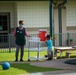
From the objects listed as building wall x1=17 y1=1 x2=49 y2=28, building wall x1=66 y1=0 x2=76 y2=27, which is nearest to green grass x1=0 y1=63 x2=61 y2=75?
building wall x1=17 y1=1 x2=49 y2=28

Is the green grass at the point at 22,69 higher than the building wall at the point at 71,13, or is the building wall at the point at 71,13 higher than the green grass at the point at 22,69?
the building wall at the point at 71,13

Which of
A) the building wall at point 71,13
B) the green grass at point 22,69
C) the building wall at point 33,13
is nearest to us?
the green grass at point 22,69

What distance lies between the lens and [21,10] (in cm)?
2653

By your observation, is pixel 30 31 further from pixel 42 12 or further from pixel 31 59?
pixel 31 59

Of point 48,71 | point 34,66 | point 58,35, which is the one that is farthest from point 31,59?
point 58,35

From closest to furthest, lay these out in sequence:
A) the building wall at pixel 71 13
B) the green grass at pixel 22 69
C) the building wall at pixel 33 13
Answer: the green grass at pixel 22 69
the building wall at pixel 33 13
the building wall at pixel 71 13

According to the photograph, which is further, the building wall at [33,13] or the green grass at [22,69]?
the building wall at [33,13]

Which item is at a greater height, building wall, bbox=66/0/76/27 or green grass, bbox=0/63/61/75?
building wall, bbox=66/0/76/27

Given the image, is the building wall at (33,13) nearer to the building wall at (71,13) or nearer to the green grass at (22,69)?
the building wall at (71,13)

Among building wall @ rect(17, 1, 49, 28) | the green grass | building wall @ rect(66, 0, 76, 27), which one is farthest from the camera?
building wall @ rect(66, 0, 76, 27)

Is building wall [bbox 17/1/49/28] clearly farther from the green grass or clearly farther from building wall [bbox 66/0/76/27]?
the green grass

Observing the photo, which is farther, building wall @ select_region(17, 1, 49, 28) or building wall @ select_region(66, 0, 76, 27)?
building wall @ select_region(66, 0, 76, 27)

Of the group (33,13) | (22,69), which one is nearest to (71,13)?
(33,13)

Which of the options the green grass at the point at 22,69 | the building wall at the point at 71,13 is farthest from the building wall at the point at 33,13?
the green grass at the point at 22,69
